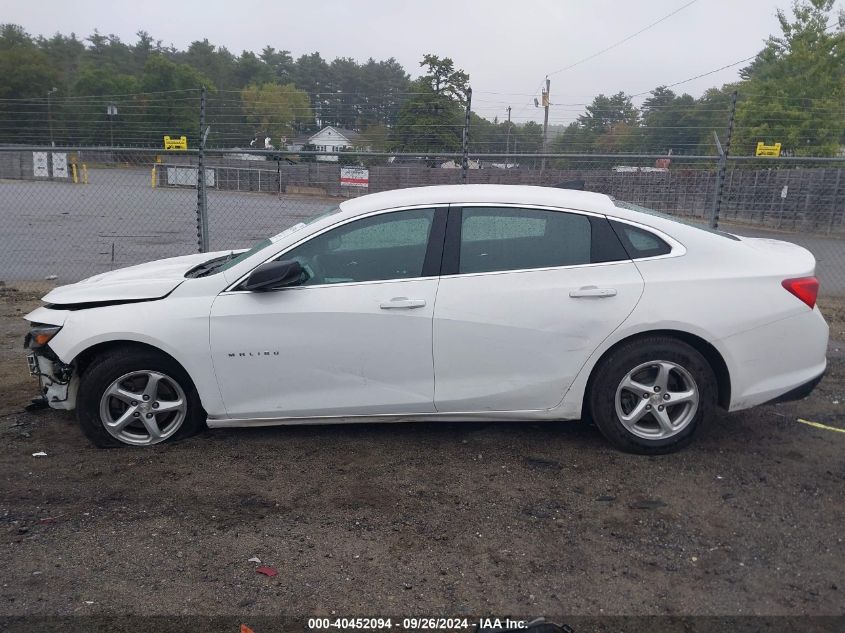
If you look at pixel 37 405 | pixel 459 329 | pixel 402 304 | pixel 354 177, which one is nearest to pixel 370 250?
pixel 402 304

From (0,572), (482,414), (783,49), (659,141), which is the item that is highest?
(783,49)

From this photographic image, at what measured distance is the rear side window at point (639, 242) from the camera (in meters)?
4.34

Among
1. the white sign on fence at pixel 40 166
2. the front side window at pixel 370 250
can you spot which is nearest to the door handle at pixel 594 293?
the front side window at pixel 370 250

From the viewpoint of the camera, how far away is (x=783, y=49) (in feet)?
97.6

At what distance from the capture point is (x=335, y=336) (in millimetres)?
4242

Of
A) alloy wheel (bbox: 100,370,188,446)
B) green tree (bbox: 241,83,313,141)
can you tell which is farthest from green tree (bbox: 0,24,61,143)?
alloy wheel (bbox: 100,370,188,446)

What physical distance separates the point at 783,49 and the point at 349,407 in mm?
31849

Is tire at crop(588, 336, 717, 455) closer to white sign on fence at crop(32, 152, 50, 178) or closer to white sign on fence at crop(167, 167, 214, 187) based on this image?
white sign on fence at crop(167, 167, 214, 187)

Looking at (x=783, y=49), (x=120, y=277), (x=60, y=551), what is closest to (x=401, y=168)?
(x=120, y=277)

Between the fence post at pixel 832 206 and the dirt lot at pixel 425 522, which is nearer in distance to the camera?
the dirt lot at pixel 425 522

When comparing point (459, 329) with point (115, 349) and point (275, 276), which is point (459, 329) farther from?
point (115, 349)

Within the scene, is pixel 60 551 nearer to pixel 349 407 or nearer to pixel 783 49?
pixel 349 407

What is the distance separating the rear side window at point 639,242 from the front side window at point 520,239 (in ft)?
0.66

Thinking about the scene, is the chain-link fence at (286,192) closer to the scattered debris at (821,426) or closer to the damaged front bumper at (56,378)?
the scattered debris at (821,426)
